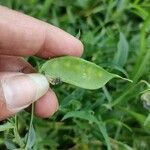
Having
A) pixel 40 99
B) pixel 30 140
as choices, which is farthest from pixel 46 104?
pixel 30 140

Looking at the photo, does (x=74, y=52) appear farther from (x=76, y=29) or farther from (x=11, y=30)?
(x=76, y=29)

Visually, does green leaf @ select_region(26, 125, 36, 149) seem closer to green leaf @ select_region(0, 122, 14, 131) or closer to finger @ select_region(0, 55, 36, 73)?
green leaf @ select_region(0, 122, 14, 131)

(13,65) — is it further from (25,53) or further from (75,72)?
(75,72)

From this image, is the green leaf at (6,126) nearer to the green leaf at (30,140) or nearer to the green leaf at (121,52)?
the green leaf at (30,140)

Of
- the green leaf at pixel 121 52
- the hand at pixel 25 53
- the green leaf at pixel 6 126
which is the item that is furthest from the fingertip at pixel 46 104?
the green leaf at pixel 121 52

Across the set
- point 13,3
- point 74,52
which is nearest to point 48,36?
point 74,52

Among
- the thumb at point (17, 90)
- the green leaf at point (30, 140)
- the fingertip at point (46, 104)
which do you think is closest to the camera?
the thumb at point (17, 90)
